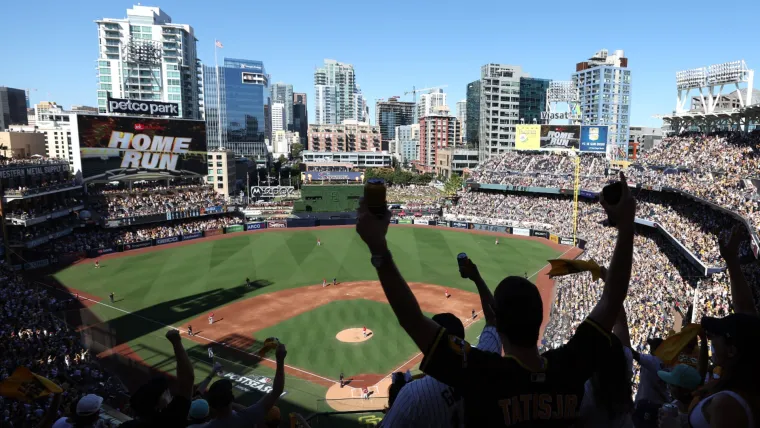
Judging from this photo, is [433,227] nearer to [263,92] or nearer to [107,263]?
[107,263]

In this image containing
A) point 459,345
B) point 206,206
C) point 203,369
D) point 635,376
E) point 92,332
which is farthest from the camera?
point 206,206

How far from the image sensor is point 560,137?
2803 inches

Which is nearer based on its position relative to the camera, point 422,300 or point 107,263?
point 422,300

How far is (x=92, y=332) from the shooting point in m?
26.6

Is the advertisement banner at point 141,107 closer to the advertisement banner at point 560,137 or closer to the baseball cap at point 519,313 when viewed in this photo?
the advertisement banner at point 560,137

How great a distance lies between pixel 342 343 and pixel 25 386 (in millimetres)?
22227

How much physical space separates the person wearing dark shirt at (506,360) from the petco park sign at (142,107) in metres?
63.9

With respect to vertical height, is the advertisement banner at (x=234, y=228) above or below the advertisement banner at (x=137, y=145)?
below

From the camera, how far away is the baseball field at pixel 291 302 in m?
23.3

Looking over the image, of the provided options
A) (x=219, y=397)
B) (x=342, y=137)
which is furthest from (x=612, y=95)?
(x=219, y=397)

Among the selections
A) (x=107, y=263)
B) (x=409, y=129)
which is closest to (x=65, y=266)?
(x=107, y=263)

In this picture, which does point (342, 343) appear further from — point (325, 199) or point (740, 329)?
point (325, 199)

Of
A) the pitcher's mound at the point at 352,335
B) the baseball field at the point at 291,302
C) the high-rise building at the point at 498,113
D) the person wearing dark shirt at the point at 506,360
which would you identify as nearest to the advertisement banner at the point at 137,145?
the baseball field at the point at 291,302

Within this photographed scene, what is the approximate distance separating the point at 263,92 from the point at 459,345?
18109 cm
